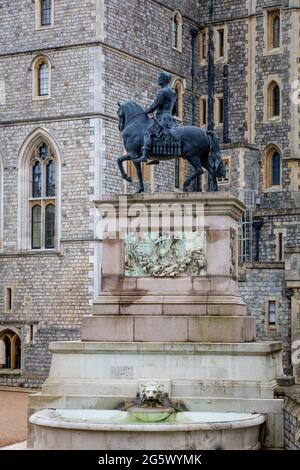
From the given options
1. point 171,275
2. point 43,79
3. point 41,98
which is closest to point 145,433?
point 171,275

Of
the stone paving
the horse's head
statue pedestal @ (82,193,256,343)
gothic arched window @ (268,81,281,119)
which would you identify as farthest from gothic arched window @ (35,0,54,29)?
statue pedestal @ (82,193,256,343)

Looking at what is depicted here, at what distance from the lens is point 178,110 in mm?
46062

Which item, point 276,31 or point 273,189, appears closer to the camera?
point 273,189

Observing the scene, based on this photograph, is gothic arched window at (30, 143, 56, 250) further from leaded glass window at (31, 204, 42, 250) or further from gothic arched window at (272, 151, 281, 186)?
gothic arched window at (272, 151, 281, 186)

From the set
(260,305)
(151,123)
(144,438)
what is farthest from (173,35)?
(144,438)

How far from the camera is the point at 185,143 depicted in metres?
23.5

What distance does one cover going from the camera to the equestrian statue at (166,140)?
76.9 ft

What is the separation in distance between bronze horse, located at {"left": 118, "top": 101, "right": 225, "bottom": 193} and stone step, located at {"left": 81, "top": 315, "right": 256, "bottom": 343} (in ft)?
9.39

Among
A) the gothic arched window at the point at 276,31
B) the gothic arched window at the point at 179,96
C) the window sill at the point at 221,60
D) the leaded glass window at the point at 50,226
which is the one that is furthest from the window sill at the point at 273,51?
the leaded glass window at the point at 50,226

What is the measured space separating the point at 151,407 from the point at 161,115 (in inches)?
254

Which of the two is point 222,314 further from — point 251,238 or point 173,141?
point 251,238

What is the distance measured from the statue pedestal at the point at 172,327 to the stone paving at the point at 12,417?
183 centimetres

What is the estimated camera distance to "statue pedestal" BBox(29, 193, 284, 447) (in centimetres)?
2106

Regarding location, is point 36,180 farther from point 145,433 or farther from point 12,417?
point 145,433
